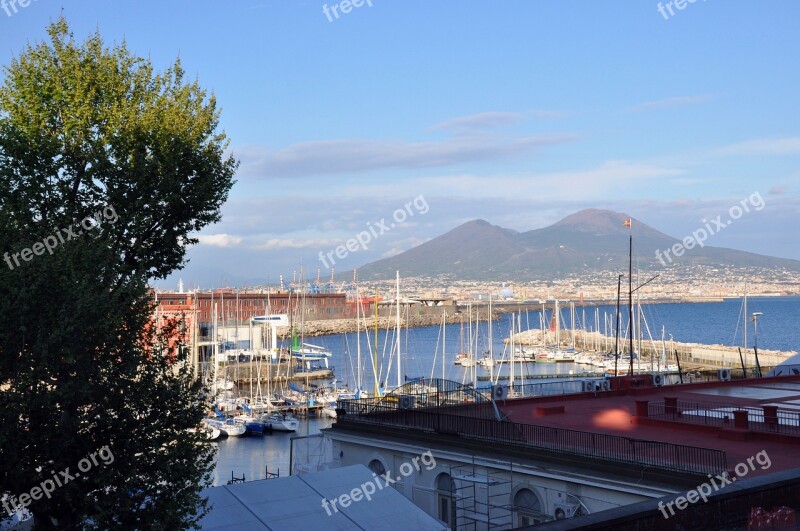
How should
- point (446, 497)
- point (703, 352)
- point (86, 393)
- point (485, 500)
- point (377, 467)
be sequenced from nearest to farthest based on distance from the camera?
point (86, 393), point (485, 500), point (446, 497), point (377, 467), point (703, 352)

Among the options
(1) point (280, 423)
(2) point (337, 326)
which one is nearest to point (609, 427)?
(1) point (280, 423)

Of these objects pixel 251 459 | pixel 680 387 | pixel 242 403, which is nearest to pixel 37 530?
pixel 680 387

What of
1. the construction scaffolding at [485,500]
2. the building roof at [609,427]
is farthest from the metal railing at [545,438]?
the construction scaffolding at [485,500]

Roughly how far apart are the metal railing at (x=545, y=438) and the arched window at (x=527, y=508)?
0.95 meters

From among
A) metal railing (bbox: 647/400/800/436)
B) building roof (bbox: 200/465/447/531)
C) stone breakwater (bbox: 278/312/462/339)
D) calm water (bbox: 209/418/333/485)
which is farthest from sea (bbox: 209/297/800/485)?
metal railing (bbox: 647/400/800/436)

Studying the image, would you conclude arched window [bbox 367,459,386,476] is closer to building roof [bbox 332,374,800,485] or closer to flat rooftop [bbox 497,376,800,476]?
building roof [bbox 332,374,800,485]

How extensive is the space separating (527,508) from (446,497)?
76.9 inches

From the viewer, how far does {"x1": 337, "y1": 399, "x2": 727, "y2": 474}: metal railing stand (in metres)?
13.7

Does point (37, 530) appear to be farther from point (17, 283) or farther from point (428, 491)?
point (428, 491)

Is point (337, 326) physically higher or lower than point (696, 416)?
lower

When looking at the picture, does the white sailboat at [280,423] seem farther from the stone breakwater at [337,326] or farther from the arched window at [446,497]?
the stone breakwater at [337,326]

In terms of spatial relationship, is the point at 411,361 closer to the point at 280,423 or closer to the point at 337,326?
the point at 280,423

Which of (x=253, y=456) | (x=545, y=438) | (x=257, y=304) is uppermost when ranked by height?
(x=257, y=304)

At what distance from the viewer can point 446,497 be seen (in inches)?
668
